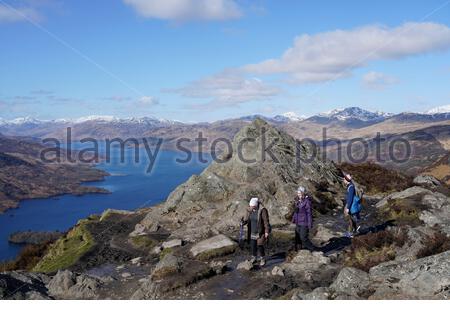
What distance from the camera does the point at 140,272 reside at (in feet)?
56.4

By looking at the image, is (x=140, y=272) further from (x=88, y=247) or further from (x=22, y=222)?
(x=22, y=222)

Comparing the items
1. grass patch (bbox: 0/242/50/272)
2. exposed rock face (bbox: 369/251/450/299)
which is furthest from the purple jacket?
grass patch (bbox: 0/242/50/272)

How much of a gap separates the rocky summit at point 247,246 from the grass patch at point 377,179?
0.38 m

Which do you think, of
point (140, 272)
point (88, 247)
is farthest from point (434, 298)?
point (88, 247)

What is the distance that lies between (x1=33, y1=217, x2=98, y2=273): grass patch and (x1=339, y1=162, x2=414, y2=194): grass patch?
20.0 meters

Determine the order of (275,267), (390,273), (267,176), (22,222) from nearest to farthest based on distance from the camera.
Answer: (390,273) → (275,267) → (267,176) → (22,222)

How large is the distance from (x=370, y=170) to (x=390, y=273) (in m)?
27.2

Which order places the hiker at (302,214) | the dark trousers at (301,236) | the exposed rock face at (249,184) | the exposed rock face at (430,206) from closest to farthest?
the hiker at (302,214), the dark trousers at (301,236), the exposed rock face at (430,206), the exposed rock face at (249,184)

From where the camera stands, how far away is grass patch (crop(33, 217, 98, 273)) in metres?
21.0

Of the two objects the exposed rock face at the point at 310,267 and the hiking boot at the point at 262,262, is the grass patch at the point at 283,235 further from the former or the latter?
the hiking boot at the point at 262,262

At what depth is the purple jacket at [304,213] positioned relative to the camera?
53.4ft

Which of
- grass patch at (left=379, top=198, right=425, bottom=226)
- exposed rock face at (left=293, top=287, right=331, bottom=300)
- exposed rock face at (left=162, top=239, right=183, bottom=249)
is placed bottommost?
exposed rock face at (left=162, top=239, right=183, bottom=249)

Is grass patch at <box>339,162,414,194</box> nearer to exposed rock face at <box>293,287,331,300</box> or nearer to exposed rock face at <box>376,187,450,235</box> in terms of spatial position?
exposed rock face at <box>376,187,450,235</box>

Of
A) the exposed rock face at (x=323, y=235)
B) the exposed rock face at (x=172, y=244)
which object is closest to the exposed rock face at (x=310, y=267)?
the exposed rock face at (x=323, y=235)
